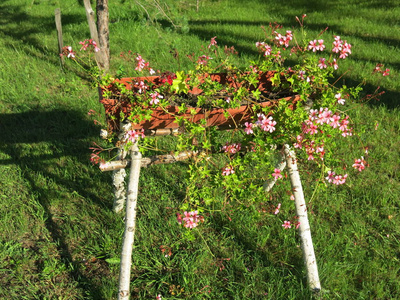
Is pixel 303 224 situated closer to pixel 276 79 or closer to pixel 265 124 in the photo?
pixel 265 124

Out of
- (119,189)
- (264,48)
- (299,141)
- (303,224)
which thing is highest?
(264,48)

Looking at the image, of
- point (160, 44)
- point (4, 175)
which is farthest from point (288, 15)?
point (4, 175)

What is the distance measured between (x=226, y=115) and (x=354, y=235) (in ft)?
5.66

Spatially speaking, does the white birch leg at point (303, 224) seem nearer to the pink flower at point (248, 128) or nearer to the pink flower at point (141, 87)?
the pink flower at point (248, 128)

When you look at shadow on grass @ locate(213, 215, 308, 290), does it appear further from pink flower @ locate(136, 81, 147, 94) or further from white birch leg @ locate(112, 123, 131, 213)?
pink flower @ locate(136, 81, 147, 94)

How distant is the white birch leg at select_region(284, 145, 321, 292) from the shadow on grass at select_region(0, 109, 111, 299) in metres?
1.49

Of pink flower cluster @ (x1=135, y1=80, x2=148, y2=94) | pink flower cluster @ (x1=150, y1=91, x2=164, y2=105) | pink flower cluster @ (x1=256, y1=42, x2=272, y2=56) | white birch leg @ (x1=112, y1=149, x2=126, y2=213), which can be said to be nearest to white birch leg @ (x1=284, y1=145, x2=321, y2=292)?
pink flower cluster @ (x1=256, y1=42, x2=272, y2=56)

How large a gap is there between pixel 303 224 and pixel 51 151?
2.91m

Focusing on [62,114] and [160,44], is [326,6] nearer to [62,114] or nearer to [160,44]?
[160,44]

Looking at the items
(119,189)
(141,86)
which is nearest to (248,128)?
(141,86)

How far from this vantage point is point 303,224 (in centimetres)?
248

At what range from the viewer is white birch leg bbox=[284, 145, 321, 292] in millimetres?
2404

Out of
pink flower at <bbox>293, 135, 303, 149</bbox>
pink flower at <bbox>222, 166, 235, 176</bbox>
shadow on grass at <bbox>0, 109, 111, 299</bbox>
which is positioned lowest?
shadow on grass at <bbox>0, 109, 111, 299</bbox>

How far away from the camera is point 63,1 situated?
1005 cm
